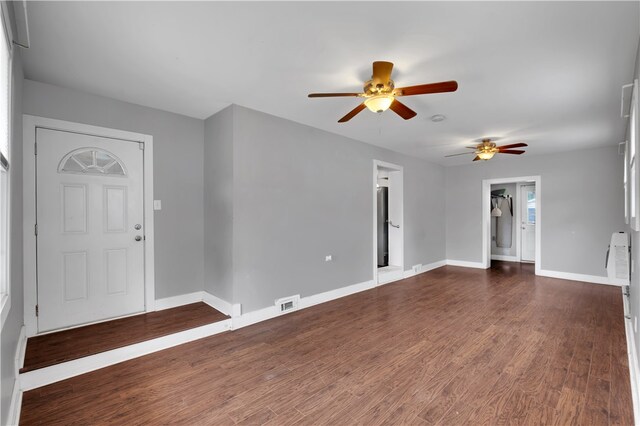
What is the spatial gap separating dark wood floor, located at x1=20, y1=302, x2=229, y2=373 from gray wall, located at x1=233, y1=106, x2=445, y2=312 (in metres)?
0.58

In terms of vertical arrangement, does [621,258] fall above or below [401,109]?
below

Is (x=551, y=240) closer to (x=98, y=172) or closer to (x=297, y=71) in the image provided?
(x=297, y=71)

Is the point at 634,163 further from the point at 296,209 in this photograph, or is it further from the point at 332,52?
the point at 296,209

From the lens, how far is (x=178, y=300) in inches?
144

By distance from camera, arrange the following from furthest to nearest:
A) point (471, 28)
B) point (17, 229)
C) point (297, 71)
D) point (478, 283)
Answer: point (478, 283) < point (297, 71) < point (17, 229) < point (471, 28)

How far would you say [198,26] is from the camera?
6.54 feet

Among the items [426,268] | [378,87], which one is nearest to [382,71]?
[378,87]

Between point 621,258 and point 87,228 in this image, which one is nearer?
point 87,228

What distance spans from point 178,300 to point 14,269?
168cm

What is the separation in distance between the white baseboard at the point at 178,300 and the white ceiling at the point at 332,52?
2.25 metres

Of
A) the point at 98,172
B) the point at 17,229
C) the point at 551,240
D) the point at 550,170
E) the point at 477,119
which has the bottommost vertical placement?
the point at 551,240

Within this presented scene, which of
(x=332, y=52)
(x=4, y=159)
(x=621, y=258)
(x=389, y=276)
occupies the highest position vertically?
(x=332, y=52)

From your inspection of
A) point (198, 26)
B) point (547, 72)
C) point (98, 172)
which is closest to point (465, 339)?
point (547, 72)

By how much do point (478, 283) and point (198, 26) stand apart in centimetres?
560
